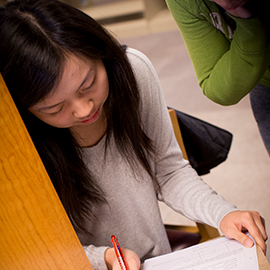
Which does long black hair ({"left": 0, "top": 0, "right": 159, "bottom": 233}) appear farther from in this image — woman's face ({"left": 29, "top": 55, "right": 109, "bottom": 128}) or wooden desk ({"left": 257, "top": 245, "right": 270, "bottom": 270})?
wooden desk ({"left": 257, "top": 245, "right": 270, "bottom": 270})

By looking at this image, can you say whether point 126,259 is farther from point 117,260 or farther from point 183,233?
point 183,233

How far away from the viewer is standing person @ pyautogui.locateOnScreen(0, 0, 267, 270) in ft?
1.99

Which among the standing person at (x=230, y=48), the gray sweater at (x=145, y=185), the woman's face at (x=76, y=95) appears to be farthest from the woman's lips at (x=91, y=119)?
the standing person at (x=230, y=48)

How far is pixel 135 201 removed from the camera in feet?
3.01

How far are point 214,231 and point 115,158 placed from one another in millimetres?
492

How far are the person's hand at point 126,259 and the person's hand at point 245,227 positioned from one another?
18 cm

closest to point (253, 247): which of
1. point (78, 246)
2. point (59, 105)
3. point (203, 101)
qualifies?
point (78, 246)

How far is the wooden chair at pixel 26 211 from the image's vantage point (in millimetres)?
393

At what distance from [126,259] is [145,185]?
0.27m

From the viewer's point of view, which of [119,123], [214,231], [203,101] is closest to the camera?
[119,123]

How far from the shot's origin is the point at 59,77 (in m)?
0.61

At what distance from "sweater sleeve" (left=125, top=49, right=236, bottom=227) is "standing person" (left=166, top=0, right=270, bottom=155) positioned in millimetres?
124

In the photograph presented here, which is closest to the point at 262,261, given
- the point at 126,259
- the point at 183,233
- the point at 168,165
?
the point at 126,259

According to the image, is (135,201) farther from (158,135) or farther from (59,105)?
→ (59,105)
